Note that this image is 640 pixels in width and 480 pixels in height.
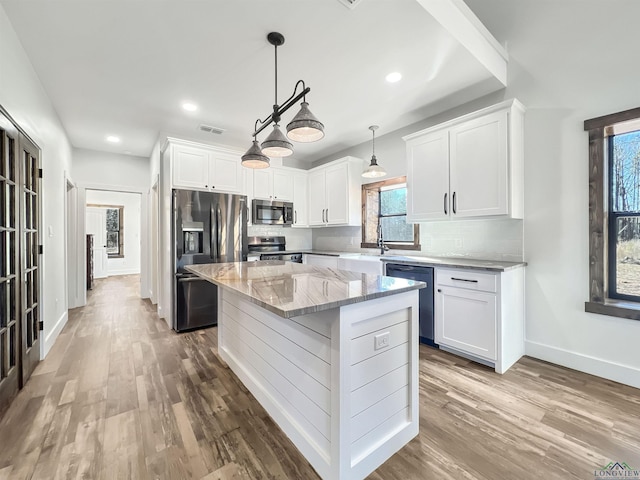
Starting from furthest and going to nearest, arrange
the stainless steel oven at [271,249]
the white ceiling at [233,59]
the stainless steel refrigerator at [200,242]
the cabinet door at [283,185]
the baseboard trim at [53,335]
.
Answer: the cabinet door at [283,185]
the stainless steel oven at [271,249]
the stainless steel refrigerator at [200,242]
the baseboard trim at [53,335]
the white ceiling at [233,59]

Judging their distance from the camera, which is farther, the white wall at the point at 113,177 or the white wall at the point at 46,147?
the white wall at the point at 113,177

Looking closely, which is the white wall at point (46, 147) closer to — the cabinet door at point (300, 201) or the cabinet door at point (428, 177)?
the cabinet door at point (300, 201)

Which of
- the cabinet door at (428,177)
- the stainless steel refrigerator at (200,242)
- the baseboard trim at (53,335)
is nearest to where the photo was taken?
the baseboard trim at (53,335)

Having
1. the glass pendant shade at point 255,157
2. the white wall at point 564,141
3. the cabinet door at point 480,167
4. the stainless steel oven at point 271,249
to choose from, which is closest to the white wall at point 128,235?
the stainless steel oven at point 271,249

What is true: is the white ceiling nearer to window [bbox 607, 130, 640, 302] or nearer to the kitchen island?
window [bbox 607, 130, 640, 302]

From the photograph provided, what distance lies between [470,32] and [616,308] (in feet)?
8.15

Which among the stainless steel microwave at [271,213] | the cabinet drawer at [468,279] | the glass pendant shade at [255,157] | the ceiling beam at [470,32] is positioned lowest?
the cabinet drawer at [468,279]

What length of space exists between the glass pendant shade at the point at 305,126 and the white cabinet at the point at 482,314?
6.02 feet

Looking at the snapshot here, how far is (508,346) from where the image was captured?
2.55 m

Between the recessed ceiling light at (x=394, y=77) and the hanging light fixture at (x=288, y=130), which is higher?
the recessed ceiling light at (x=394, y=77)

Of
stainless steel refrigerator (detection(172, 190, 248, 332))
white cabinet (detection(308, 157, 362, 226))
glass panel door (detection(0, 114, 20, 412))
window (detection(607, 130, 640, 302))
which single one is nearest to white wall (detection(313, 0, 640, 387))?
window (detection(607, 130, 640, 302))

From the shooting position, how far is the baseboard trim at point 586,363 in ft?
7.32

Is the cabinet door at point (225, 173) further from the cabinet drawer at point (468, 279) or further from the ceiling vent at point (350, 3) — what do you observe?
the cabinet drawer at point (468, 279)

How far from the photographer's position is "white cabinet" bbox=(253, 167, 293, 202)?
4523mm
